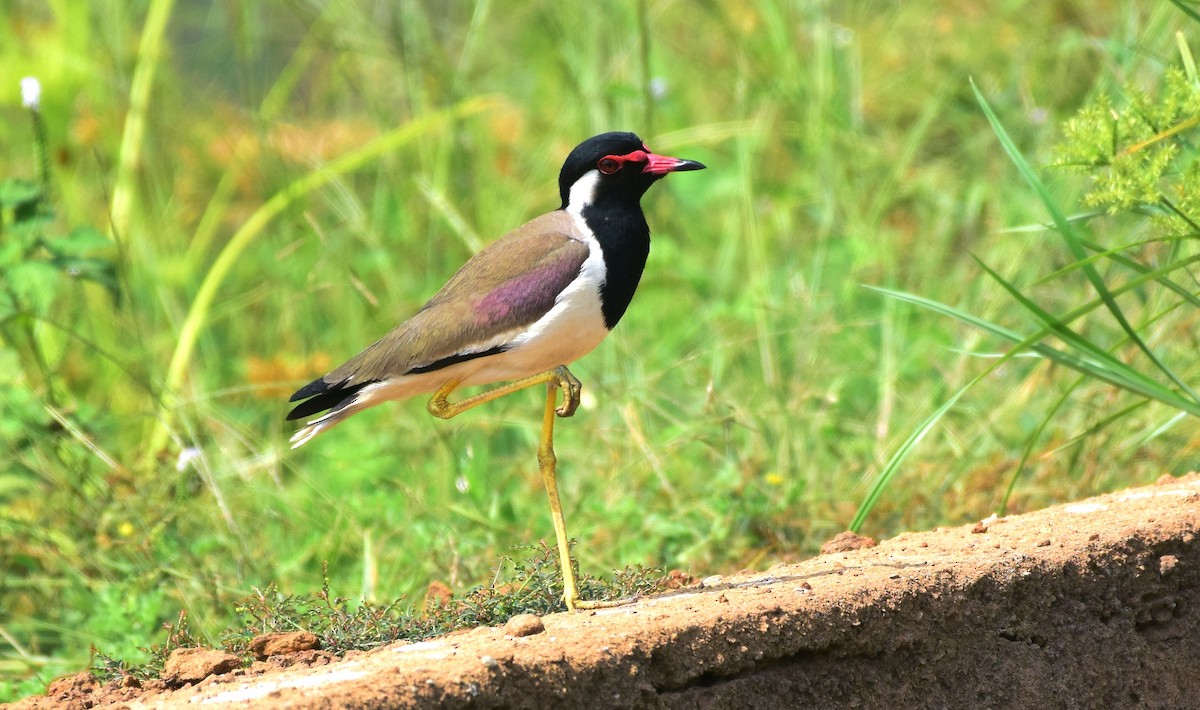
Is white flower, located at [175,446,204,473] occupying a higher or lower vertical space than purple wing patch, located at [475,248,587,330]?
lower

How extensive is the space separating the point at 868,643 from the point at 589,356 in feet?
10.1

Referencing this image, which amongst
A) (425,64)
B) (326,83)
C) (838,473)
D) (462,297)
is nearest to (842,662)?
(462,297)

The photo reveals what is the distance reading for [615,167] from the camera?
131 inches

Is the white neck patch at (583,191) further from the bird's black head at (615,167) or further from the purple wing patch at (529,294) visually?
the purple wing patch at (529,294)

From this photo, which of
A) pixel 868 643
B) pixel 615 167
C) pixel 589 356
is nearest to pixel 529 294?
pixel 615 167

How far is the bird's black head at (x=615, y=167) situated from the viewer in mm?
3318

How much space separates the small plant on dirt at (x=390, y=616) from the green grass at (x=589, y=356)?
0.86ft

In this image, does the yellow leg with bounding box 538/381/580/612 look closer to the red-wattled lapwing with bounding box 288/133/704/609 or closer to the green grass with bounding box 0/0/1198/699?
the red-wattled lapwing with bounding box 288/133/704/609

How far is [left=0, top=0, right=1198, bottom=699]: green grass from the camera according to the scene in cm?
418

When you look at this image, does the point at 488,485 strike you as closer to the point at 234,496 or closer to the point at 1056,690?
the point at 234,496

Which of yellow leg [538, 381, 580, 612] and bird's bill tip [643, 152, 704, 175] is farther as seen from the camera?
bird's bill tip [643, 152, 704, 175]

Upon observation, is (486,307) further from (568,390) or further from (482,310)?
(568,390)

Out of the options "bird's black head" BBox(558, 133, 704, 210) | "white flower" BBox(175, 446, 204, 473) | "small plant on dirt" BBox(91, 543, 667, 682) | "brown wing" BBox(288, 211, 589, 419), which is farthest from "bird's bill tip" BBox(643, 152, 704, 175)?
"white flower" BBox(175, 446, 204, 473)

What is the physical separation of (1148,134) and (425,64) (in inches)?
149
